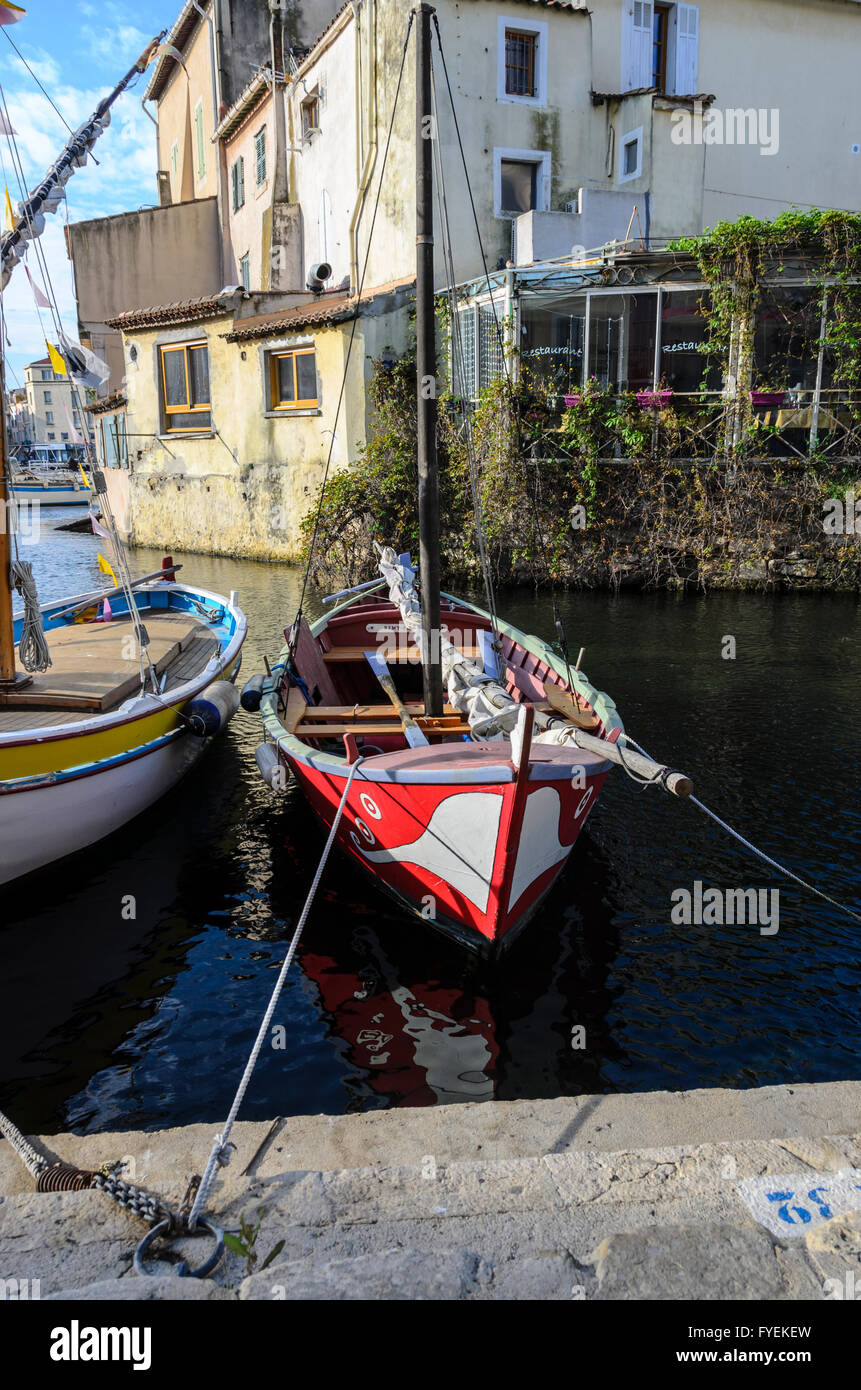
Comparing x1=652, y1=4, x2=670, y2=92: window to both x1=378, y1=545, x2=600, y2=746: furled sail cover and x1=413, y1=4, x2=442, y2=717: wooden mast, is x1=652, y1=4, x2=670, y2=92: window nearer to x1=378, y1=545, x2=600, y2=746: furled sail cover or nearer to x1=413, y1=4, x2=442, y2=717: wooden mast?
x1=413, y1=4, x2=442, y2=717: wooden mast

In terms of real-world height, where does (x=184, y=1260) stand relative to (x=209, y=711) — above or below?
below

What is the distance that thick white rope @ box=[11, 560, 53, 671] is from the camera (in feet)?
28.6

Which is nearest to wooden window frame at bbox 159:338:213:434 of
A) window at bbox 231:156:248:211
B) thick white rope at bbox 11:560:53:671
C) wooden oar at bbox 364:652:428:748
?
window at bbox 231:156:248:211

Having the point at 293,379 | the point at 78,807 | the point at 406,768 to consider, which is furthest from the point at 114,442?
the point at 406,768

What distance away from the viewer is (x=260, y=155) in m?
29.1

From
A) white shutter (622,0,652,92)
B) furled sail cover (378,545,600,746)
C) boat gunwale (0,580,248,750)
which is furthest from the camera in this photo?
white shutter (622,0,652,92)

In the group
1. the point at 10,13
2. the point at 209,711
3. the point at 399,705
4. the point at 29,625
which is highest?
the point at 10,13

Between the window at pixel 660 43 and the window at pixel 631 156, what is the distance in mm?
2465

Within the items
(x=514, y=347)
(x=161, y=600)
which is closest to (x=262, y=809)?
(x=161, y=600)

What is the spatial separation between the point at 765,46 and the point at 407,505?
1703 centimetres

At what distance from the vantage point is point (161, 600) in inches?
556

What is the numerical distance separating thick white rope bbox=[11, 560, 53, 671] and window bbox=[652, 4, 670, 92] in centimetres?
2351

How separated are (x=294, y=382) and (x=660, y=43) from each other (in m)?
13.5

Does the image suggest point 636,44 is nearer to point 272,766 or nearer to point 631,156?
point 631,156
